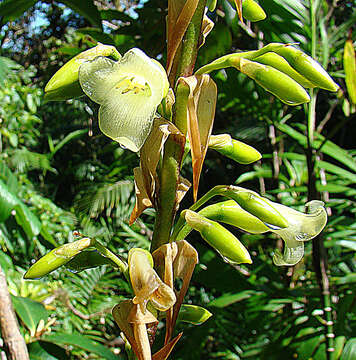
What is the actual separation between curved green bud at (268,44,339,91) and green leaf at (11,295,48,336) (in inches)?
15.2

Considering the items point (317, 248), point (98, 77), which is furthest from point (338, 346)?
point (98, 77)

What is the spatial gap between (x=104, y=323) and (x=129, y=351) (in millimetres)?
1254

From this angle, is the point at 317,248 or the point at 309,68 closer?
the point at 309,68

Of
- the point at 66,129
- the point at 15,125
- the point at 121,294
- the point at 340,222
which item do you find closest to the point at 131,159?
the point at 340,222

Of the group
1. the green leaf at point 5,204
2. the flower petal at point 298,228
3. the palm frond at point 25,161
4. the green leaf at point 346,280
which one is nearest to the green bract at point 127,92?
the flower petal at point 298,228

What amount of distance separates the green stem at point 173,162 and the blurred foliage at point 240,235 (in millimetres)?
128

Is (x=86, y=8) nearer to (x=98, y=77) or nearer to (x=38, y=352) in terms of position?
(x=98, y=77)

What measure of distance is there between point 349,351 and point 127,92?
602 mm

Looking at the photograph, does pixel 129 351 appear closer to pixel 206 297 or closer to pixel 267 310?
pixel 267 310

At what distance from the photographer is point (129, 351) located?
0.30 meters

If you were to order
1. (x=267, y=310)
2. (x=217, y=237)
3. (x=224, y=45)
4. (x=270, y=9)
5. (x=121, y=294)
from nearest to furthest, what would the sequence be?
(x=217, y=237), (x=270, y=9), (x=224, y=45), (x=267, y=310), (x=121, y=294)

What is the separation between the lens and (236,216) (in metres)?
0.33

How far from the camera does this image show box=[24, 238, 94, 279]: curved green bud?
296 millimetres

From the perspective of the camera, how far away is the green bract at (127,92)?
0.28m
